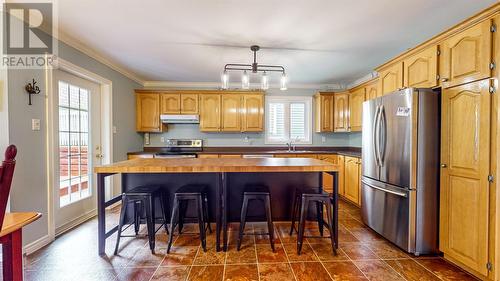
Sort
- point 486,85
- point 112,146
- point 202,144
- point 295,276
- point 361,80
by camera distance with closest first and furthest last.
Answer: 1. point 486,85
2. point 295,276
3. point 112,146
4. point 361,80
5. point 202,144

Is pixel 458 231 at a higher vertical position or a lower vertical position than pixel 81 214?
higher

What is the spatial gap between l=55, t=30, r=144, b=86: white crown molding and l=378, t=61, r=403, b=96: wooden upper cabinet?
151 inches

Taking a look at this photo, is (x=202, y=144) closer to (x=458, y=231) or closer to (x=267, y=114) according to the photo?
(x=267, y=114)

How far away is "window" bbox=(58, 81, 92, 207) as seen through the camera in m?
2.82

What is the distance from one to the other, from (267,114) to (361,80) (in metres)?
2.01

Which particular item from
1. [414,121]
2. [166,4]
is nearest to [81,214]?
[166,4]

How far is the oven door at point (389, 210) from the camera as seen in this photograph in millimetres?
2227

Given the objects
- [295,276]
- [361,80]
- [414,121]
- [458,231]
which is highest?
[361,80]

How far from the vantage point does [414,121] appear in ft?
7.06

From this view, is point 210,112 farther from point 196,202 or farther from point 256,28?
point 196,202

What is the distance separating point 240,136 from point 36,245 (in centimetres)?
354

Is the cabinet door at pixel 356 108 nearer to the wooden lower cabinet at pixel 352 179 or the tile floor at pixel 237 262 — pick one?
the wooden lower cabinet at pixel 352 179

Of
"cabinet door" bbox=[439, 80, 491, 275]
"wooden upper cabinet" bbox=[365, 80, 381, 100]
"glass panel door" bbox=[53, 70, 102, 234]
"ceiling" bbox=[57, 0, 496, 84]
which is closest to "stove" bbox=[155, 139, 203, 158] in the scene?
"glass panel door" bbox=[53, 70, 102, 234]

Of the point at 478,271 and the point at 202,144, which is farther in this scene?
the point at 202,144
